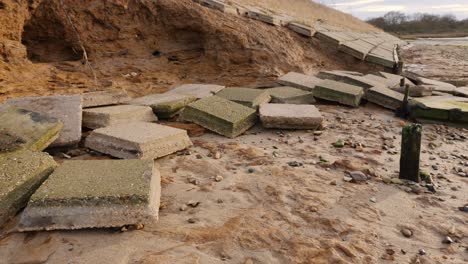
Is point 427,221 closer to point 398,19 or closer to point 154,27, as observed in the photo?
point 154,27

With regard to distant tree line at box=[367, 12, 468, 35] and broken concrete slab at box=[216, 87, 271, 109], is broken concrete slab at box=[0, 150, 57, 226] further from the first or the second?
distant tree line at box=[367, 12, 468, 35]

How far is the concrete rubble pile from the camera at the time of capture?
223 cm

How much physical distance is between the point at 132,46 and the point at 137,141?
11.9 ft

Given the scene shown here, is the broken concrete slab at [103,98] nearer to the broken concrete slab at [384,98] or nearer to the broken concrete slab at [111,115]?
the broken concrete slab at [111,115]

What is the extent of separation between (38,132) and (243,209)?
1944mm

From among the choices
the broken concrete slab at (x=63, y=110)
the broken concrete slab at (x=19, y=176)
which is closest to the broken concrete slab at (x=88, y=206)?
the broken concrete slab at (x=19, y=176)

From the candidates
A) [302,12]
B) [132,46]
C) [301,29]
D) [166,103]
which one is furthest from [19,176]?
[302,12]

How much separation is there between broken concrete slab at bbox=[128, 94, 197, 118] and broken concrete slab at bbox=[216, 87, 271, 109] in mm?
516

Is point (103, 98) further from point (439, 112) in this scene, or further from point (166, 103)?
point (439, 112)

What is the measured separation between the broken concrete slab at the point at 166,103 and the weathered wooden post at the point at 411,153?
8.80 ft

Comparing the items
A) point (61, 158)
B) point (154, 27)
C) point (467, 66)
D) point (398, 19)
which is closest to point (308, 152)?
point (61, 158)

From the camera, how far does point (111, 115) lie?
13.1 ft

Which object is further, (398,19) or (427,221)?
(398,19)

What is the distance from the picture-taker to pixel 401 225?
8.23 feet
